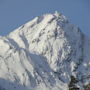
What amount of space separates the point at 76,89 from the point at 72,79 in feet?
7.92

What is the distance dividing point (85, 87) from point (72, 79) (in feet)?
9.07

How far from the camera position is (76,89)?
83000 mm

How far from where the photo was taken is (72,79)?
278 ft

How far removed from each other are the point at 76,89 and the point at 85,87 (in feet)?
9.61

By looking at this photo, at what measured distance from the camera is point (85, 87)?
280 ft
